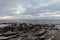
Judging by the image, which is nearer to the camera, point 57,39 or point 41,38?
point 41,38

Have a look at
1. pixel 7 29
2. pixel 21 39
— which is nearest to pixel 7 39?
pixel 21 39

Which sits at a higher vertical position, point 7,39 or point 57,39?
point 7,39

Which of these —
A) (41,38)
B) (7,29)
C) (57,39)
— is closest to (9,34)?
(7,29)

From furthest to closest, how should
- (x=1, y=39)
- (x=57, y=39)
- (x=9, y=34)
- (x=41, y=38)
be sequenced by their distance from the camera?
(x=57, y=39)
(x=41, y=38)
(x=9, y=34)
(x=1, y=39)

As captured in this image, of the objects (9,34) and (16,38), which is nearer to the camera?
(16,38)

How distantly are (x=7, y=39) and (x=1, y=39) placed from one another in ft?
1.93

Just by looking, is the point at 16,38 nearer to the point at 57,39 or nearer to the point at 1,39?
the point at 1,39

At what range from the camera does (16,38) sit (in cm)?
1644

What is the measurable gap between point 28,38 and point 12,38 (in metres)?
2.35

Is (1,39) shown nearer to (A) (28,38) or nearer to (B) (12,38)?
(B) (12,38)

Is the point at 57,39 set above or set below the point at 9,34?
below

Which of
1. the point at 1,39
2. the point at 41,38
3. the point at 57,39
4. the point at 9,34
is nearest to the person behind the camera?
the point at 1,39

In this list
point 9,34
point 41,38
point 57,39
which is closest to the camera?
point 9,34

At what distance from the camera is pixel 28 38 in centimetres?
1795
